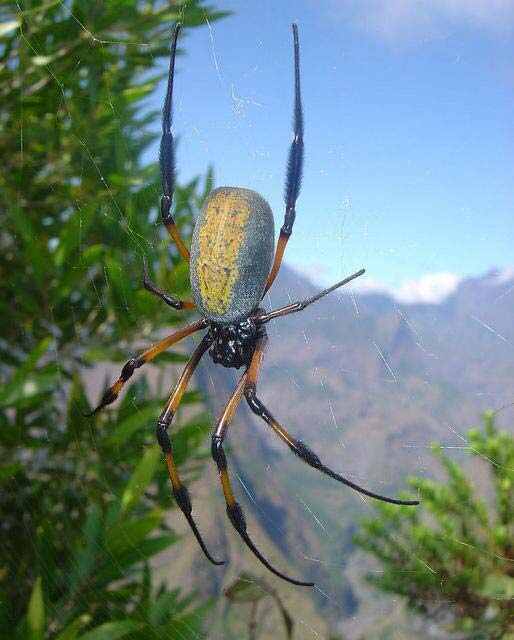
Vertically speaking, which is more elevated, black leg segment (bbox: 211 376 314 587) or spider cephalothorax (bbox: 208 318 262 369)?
spider cephalothorax (bbox: 208 318 262 369)

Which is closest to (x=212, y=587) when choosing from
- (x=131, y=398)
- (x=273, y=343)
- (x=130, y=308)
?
(x=131, y=398)

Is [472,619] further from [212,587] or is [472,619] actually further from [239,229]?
[212,587]

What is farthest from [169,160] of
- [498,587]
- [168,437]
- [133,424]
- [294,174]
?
[498,587]

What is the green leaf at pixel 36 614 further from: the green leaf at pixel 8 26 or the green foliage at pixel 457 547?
the green leaf at pixel 8 26

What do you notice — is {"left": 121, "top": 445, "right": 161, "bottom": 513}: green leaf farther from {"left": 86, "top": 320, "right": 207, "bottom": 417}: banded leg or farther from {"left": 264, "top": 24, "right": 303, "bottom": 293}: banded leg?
{"left": 264, "top": 24, "right": 303, "bottom": 293}: banded leg

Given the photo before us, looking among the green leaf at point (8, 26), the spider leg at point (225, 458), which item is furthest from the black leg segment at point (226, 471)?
the green leaf at point (8, 26)

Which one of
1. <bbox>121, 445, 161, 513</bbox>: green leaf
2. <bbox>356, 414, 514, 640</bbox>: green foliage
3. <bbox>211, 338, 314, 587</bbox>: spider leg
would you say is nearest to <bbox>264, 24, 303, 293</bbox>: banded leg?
<bbox>211, 338, 314, 587</bbox>: spider leg

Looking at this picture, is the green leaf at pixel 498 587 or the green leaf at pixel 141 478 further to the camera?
the green leaf at pixel 141 478
